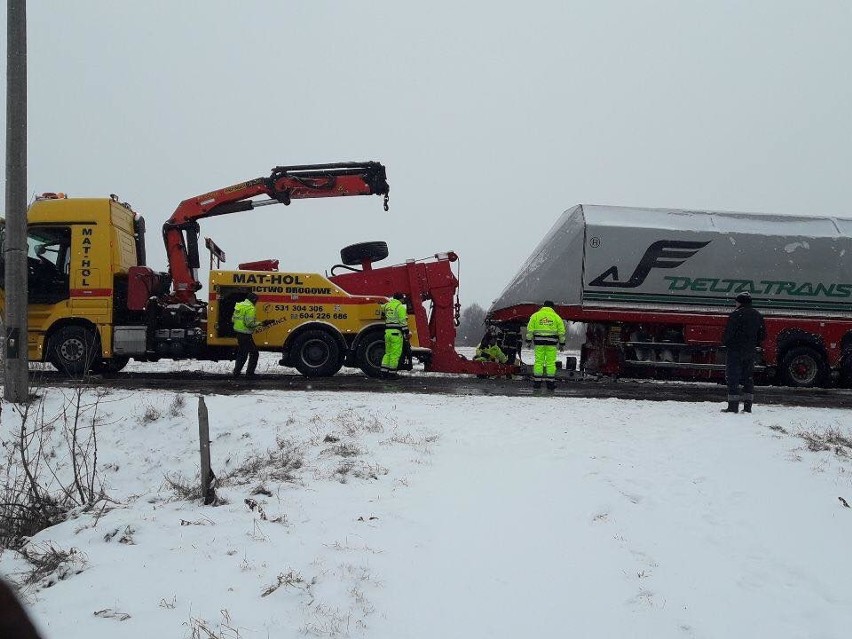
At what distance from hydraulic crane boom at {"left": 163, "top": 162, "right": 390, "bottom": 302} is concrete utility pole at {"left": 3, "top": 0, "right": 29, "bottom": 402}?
398 centimetres

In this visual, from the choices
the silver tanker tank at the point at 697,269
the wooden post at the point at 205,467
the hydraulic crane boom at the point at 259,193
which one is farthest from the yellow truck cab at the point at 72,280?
the silver tanker tank at the point at 697,269

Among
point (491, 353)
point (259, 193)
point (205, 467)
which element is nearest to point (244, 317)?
Answer: point (259, 193)

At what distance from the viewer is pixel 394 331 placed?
10570 mm

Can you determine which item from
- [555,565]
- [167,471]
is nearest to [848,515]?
[555,565]

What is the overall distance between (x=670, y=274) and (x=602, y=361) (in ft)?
7.12

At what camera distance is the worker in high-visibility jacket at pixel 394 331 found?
1053cm

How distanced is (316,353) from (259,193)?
3.61 m

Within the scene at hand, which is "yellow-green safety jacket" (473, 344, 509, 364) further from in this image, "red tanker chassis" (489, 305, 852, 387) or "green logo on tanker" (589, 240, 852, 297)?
"green logo on tanker" (589, 240, 852, 297)

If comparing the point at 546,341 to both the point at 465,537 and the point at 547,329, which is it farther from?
the point at 465,537

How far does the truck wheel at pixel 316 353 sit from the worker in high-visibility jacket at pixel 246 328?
0.74 metres

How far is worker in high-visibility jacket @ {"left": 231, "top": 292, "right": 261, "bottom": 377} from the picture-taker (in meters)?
10.2

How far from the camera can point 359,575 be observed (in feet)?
11.7

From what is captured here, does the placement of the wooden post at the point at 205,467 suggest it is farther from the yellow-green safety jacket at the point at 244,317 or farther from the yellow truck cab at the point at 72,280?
the yellow truck cab at the point at 72,280

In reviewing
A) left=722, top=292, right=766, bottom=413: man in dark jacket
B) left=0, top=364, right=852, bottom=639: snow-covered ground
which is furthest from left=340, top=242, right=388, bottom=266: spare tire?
left=722, top=292, right=766, bottom=413: man in dark jacket
